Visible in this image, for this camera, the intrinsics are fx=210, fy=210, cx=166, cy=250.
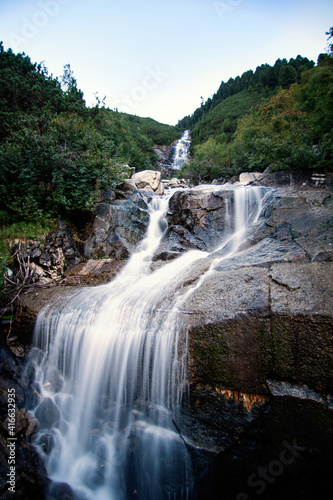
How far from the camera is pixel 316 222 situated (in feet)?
16.9

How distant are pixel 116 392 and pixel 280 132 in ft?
64.8

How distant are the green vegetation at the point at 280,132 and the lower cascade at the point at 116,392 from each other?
8016 millimetres

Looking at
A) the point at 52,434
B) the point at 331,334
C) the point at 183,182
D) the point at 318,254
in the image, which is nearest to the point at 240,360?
the point at 331,334

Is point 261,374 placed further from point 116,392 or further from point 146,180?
point 146,180

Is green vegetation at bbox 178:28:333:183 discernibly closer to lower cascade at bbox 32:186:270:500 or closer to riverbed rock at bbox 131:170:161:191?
riverbed rock at bbox 131:170:161:191

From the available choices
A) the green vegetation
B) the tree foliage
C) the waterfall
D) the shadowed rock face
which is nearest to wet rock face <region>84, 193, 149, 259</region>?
the tree foliage

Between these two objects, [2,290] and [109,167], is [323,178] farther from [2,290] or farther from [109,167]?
[2,290]

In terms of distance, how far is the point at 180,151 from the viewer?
43.4 metres

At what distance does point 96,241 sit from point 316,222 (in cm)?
715

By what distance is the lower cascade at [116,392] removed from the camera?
3.14 meters

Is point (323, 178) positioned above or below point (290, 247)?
above

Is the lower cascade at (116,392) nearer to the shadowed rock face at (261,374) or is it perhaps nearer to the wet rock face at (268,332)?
the shadowed rock face at (261,374)

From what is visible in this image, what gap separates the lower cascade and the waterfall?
117 ft

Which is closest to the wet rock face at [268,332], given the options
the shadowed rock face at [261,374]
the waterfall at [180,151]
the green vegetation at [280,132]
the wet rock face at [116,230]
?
the shadowed rock face at [261,374]
